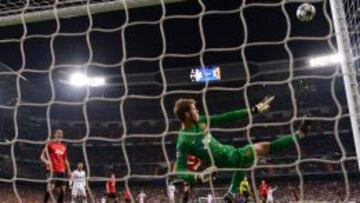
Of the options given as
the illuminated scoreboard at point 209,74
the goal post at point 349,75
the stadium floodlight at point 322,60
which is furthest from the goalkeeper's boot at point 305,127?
the stadium floodlight at point 322,60

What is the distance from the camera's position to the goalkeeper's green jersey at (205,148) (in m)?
3.37

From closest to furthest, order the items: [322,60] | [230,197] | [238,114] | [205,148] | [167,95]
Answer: [205,148] < [238,114] < [230,197] < [167,95] < [322,60]

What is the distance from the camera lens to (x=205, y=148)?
3436 mm

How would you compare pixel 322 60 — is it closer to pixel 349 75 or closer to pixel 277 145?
pixel 277 145

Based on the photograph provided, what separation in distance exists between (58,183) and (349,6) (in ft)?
19.2

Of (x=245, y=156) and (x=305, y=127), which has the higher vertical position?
(x=305, y=127)

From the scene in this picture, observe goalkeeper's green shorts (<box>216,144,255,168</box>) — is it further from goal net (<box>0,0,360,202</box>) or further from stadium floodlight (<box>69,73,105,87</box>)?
stadium floodlight (<box>69,73,105,87</box>)

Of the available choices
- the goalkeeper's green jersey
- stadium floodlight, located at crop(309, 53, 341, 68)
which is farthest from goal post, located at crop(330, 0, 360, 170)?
Answer: stadium floodlight, located at crop(309, 53, 341, 68)

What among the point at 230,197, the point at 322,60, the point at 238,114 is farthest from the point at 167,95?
the point at 238,114

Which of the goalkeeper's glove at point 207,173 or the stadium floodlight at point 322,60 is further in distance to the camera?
the stadium floodlight at point 322,60

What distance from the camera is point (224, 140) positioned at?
2067 cm

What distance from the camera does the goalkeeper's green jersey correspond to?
3.37 meters

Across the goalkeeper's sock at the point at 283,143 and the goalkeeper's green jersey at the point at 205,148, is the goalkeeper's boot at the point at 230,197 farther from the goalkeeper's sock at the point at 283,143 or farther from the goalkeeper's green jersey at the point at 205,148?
the goalkeeper's sock at the point at 283,143

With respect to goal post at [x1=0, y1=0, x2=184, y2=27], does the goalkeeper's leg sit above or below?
below
